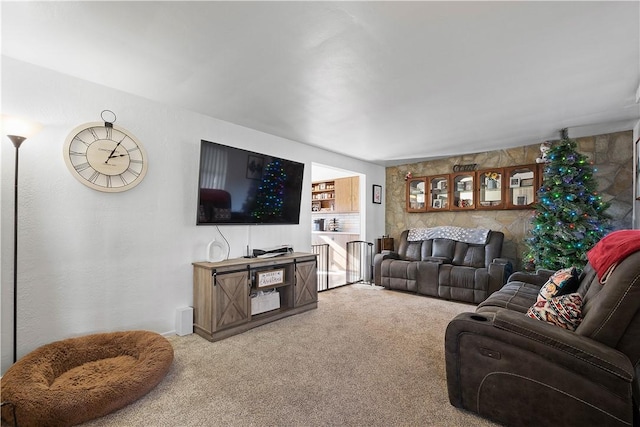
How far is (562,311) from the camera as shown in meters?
1.84

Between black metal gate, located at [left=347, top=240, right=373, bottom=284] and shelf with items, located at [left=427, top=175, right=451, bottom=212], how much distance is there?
1.43 meters

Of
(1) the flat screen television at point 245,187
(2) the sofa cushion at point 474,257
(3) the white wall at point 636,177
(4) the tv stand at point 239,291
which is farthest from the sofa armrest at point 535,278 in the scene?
(1) the flat screen television at point 245,187

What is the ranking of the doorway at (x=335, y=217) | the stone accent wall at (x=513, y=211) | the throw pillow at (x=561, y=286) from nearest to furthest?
the throw pillow at (x=561, y=286), the stone accent wall at (x=513, y=211), the doorway at (x=335, y=217)

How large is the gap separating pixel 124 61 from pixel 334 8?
1.69m

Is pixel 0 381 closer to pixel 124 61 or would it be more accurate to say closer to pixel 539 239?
pixel 124 61

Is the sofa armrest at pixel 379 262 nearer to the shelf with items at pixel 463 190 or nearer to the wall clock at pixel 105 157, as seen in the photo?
the shelf with items at pixel 463 190

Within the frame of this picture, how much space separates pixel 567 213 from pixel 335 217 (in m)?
4.24

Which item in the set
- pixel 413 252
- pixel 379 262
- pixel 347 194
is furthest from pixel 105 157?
pixel 413 252

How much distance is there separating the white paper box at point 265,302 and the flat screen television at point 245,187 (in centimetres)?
92

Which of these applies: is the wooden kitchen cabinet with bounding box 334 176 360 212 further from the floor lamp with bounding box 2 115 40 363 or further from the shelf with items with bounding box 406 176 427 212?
the floor lamp with bounding box 2 115 40 363

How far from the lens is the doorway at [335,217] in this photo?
19.6 feet

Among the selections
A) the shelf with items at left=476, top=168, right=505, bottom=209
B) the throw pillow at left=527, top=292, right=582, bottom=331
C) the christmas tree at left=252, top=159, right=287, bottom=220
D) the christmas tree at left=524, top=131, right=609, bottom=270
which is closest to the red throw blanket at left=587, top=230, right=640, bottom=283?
the throw pillow at left=527, top=292, right=582, bottom=331

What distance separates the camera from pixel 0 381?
1.76 metres

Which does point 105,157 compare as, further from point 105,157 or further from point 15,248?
point 15,248
